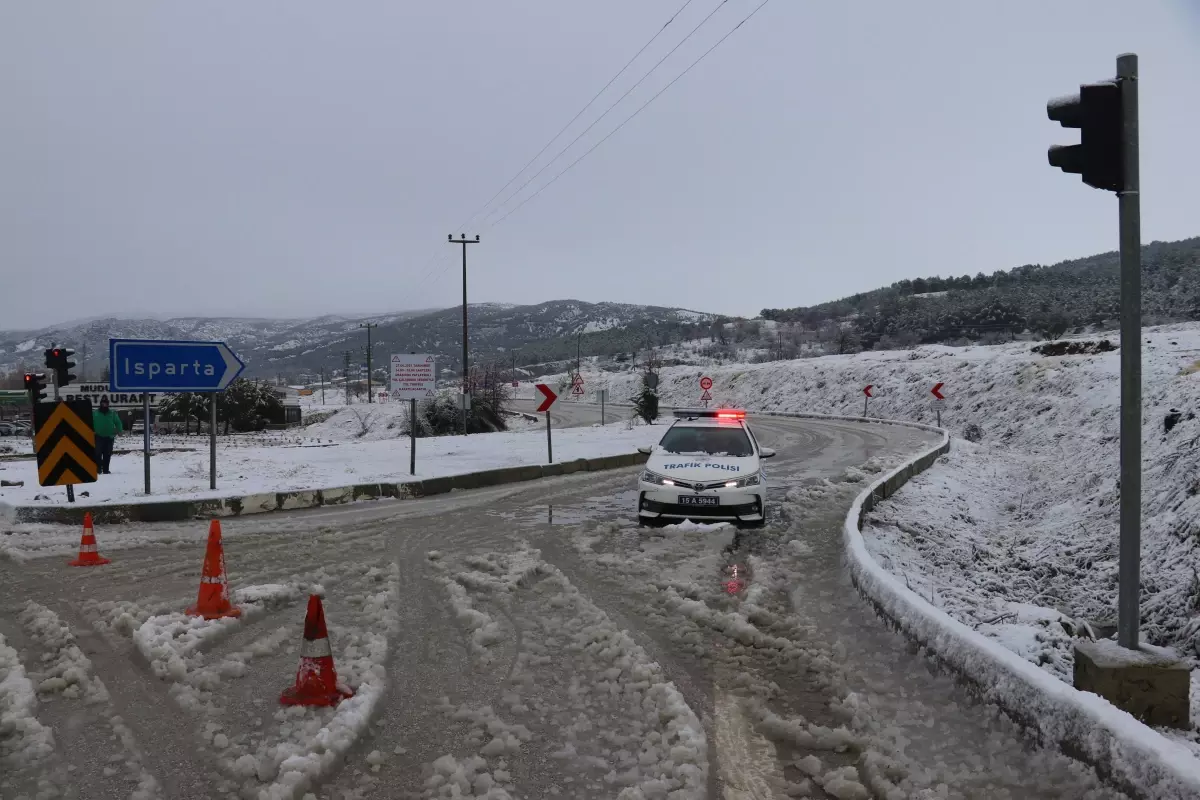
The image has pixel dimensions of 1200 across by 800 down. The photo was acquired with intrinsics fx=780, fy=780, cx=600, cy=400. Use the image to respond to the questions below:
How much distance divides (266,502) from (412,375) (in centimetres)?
481

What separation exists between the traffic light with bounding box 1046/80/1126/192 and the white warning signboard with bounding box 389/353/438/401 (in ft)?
46.2

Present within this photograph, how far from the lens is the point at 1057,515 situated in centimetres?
1413

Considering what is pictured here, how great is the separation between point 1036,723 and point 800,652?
5.78 ft

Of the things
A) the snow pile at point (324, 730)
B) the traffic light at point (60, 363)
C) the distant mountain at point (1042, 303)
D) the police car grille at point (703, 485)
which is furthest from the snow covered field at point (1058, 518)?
the distant mountain at point (1042, 303)

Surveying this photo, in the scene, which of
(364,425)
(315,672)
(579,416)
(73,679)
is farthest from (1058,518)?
(579,416)

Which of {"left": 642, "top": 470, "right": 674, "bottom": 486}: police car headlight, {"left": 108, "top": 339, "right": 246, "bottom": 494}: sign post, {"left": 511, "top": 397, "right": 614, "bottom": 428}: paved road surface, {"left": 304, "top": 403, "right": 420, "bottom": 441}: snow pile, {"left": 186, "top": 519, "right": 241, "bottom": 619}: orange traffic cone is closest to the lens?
{"left": 186, "top": 519, "right": 241, "bottom": 619}: orange traffic cone

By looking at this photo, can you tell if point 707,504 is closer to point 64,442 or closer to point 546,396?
point 546,396

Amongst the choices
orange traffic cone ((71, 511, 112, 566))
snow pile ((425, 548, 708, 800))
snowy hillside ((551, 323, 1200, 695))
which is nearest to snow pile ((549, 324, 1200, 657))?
snowy hillside ((551, 323, 1200, 695))

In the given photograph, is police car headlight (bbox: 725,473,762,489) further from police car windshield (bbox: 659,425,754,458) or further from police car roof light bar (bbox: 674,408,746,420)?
police car roof light bar (bbox: 674,408,746,420)

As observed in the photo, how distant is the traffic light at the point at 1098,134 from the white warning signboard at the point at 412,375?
1407cm

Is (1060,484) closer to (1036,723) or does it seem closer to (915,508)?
(915,508)

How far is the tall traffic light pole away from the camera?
4.35 m

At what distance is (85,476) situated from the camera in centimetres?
1188

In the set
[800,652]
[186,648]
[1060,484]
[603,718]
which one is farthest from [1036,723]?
[1060,484]
